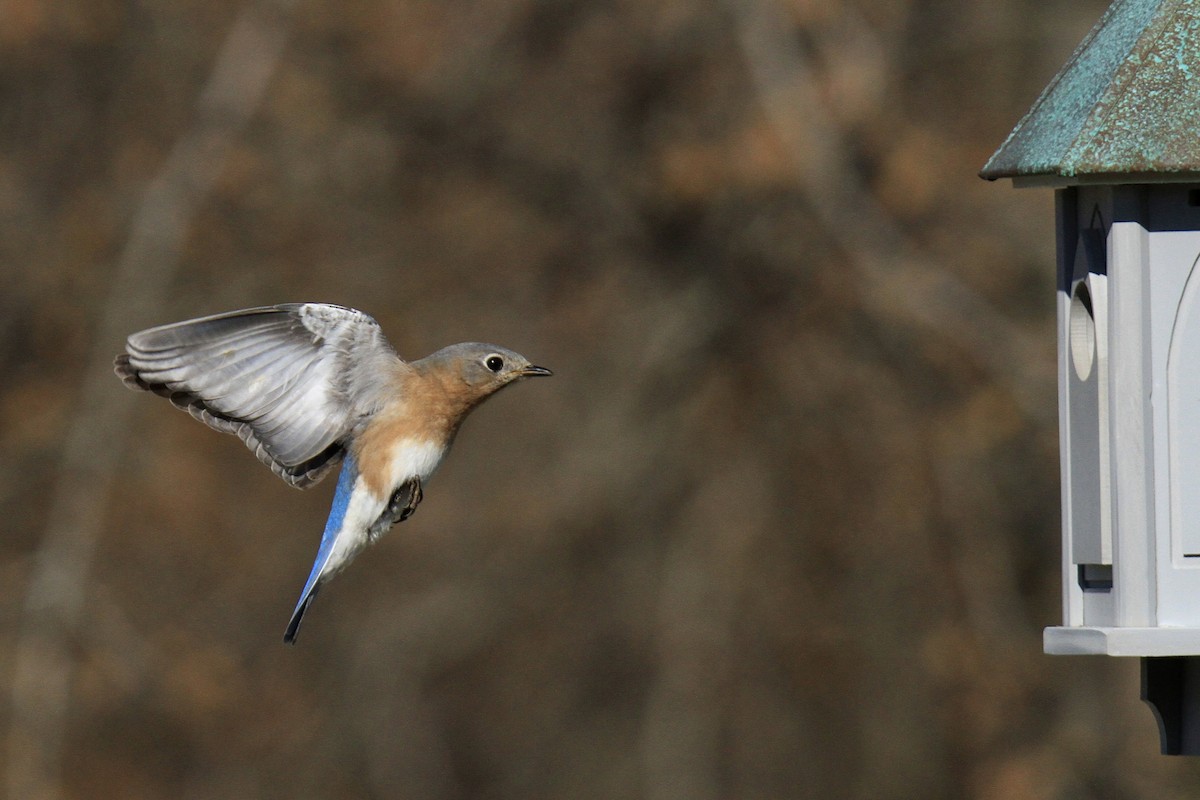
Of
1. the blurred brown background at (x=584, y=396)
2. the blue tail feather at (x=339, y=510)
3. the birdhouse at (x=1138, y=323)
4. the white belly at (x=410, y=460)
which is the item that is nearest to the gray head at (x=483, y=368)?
the white belly at (x=410, y=460)

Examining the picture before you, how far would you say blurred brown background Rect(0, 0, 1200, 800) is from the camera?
1112 cm

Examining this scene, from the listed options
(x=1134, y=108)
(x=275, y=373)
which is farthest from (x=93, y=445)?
(x=1134, y=108)

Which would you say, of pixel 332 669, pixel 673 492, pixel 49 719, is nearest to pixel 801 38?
pixel 673 492

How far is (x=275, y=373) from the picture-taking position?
4621 millimetres

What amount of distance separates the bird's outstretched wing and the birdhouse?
5.33 feet

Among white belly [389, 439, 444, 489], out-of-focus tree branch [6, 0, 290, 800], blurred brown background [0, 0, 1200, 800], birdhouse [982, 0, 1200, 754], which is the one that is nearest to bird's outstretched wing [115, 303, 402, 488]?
white belly [389, 439, 444, 489]

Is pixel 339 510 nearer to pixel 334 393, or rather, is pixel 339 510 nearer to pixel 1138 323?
pixel 334 393

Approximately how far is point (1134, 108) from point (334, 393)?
2022 millimetres

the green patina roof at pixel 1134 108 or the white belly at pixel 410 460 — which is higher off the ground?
the green patina roof at pixel 1134 108

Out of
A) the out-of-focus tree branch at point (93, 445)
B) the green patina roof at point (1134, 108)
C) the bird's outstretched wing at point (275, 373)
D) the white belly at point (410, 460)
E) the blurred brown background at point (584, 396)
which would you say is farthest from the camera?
the blurred brown background at point (584, 396)

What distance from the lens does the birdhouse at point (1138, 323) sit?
163 inches

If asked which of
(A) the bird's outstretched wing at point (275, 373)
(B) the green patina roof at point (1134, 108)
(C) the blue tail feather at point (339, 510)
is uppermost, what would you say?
(B) the green patina roof at point (1134, 108)

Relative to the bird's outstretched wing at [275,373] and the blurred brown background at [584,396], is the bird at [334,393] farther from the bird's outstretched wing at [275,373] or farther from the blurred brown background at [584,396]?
the blurred brown background at [584,396]

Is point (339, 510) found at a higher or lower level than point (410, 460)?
lower
